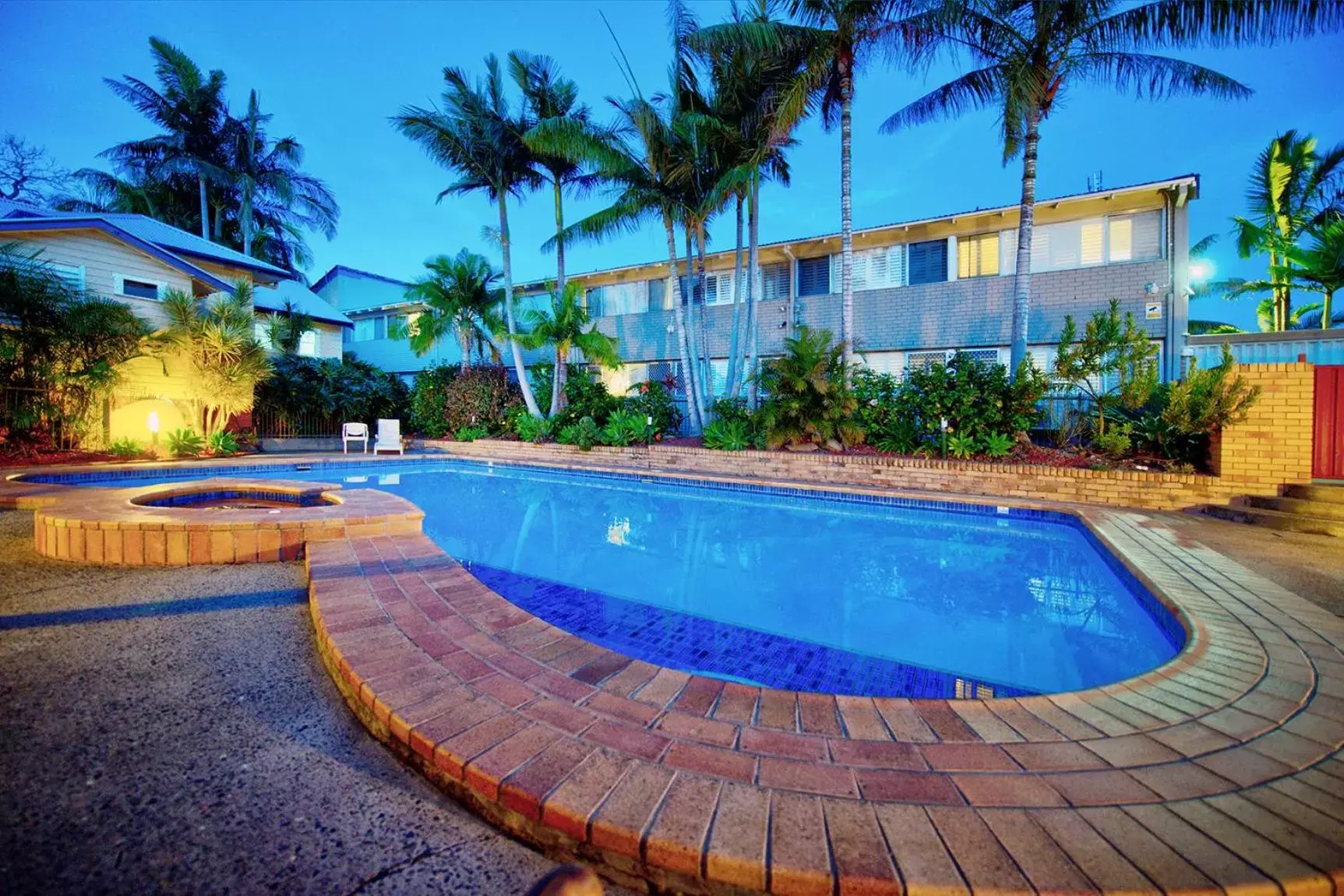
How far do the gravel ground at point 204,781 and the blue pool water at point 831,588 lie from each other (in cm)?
178

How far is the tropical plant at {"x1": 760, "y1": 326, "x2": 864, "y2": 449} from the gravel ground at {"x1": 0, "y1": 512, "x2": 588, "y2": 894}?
8.54m

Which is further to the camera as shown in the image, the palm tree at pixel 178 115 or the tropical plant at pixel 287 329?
the palm tree at pixel 178 115

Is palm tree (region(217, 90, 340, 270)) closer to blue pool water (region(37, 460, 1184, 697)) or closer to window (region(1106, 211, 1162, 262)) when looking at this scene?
blue pool water (region(37, 460, 1184, 697))

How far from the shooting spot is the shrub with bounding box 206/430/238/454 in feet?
40.9

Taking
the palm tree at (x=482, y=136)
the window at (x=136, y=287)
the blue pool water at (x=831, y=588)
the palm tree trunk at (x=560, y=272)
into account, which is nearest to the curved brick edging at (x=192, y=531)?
the blue pool water at (x=831, y=588)

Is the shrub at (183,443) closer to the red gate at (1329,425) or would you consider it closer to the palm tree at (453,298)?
the palm tree at (453,298)

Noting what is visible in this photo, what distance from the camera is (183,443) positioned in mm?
11836

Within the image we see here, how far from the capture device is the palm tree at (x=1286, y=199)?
1527 centimetres

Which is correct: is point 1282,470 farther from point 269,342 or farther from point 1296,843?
point 269,342

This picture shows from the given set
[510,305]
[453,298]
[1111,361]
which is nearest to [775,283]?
[510,305]

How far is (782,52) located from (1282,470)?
34.8 ft

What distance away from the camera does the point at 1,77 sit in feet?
91.9

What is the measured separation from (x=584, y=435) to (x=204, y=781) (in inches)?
462

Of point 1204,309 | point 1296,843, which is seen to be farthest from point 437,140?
point 1204,309
